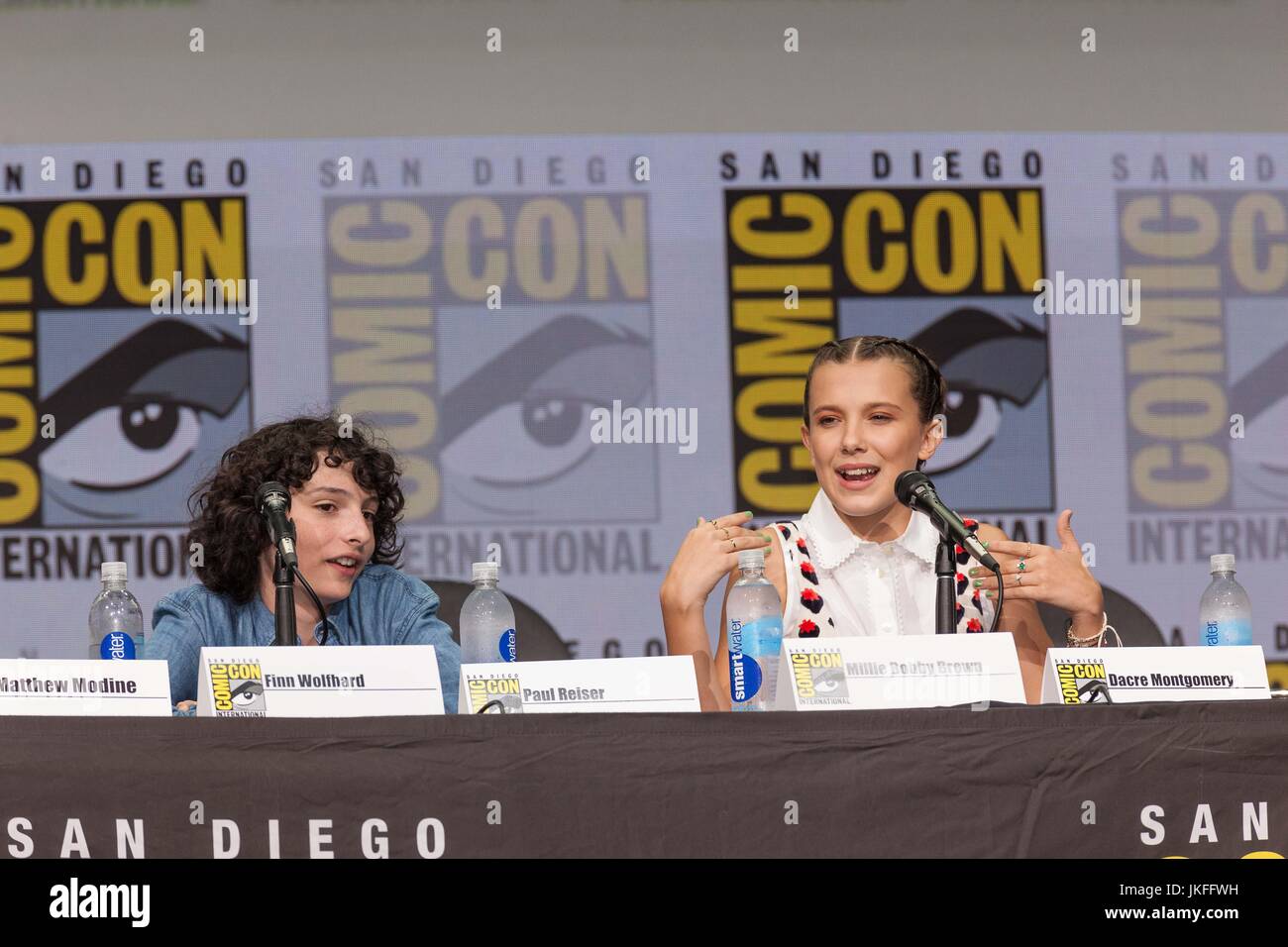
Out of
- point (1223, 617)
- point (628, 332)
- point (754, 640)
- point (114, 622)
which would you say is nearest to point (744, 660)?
point (754, 640)

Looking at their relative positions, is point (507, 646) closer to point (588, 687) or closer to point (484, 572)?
point (484, 572)

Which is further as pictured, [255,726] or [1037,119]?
[1037,119]

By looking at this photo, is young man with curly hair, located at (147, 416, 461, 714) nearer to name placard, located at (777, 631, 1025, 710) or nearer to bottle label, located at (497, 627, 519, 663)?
bottle label, located at (497, 627, 519, 663)

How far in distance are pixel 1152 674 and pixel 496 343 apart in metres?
2.47

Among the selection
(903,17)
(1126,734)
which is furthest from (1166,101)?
(1126,734)

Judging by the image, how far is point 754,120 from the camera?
13.0 ft

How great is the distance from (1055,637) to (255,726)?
1.66 meters

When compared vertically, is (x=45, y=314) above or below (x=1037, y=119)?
below

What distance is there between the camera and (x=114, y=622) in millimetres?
2459

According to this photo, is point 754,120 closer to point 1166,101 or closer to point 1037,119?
point 1037,119
